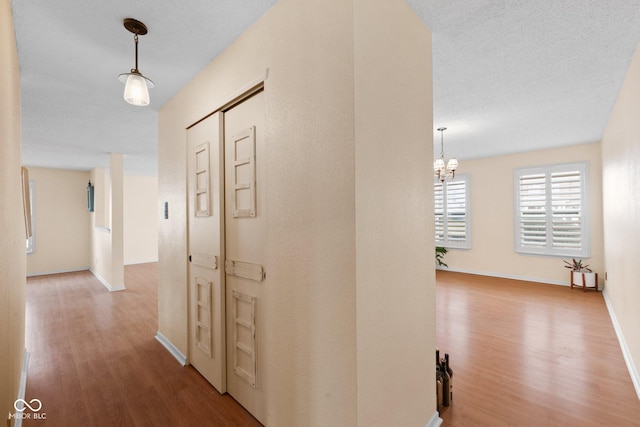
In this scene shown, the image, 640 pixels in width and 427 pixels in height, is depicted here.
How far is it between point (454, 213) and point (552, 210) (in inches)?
69.7

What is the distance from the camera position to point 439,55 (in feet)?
7.34

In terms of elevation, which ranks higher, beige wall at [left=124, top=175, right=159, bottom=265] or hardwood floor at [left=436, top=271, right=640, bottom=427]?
beige wall at [left=124, top=175, right=159, bottom=265]

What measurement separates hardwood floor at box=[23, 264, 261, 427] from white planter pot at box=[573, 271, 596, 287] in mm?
5758

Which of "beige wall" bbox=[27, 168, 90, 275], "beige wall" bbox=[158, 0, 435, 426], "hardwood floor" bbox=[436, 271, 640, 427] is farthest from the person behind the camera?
"beige wall" bbox=[27, 168, 90, 275]

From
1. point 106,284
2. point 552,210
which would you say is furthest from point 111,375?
point 552,210

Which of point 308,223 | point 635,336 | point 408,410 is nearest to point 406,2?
point 308,223

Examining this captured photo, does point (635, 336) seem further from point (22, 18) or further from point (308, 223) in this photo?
point (22, 18)

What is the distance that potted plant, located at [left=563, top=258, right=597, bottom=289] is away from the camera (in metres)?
4.86

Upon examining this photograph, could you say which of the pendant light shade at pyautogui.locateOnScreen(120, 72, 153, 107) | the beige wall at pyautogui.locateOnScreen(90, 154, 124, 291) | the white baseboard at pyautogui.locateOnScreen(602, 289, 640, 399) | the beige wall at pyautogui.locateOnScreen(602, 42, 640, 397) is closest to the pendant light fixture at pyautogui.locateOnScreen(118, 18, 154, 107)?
the pendant light shade at pyautogui.locateOnScreen(120, 72, 153, 107)

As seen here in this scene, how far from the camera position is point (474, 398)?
2.14m

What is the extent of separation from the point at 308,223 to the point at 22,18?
7.15 ft

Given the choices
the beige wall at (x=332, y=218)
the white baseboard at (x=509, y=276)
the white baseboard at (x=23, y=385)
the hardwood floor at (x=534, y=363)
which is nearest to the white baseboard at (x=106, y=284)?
the white baseboard at (x=23, y=385)

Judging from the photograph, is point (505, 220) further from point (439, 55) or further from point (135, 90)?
point (135, 90)

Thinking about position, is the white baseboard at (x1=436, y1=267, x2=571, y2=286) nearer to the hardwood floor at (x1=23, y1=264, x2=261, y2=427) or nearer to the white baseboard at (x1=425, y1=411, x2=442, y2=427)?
the white baseboard at (x1=425, y1=411, x2=442, y2=427)
